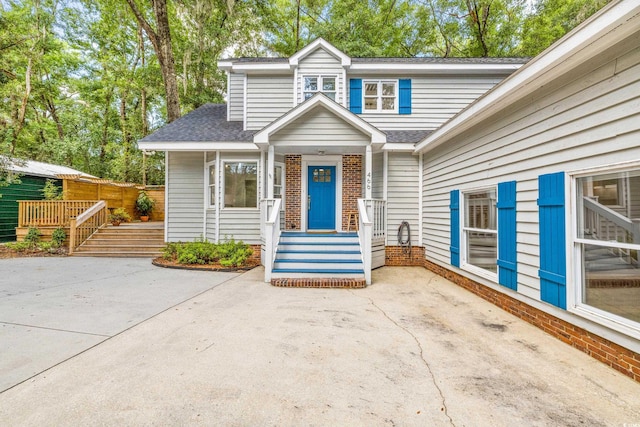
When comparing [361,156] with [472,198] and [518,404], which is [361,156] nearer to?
[472,198]

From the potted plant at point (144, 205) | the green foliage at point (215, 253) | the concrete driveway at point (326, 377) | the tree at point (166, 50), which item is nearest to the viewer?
the concrete driveway at point (326, 377)

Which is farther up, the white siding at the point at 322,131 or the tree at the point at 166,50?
the tree at the point at 166,50

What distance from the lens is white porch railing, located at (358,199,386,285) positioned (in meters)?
5.67

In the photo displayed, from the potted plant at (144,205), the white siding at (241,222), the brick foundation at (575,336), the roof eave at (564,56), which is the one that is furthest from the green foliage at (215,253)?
the potted plant at (144,205)

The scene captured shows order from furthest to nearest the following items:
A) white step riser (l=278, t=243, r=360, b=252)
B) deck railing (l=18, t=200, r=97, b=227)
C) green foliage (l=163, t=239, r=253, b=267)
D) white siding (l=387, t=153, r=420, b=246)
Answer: deck railing (l=18, t=200, r=97, b=227)
white siding (l=387, t=153, r=420, b=246)
green foliage (l=163, t=239, r=253, b=267)
white step riser (l=278, t=243, r=360, b=252)

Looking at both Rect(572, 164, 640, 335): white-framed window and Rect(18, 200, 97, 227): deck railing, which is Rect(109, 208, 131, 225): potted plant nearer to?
Rect(18, 200, 97, 227): deck railing

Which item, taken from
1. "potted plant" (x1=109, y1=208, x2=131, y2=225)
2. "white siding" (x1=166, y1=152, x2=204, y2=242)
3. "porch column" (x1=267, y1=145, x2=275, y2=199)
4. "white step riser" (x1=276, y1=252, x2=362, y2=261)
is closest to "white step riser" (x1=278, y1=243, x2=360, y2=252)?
"white step riser" (x1=276, y1=252, x2=362, y2=261)

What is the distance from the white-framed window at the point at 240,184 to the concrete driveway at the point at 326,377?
424cm

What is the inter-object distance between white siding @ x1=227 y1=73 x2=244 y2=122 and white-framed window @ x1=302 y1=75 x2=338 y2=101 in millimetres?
2217

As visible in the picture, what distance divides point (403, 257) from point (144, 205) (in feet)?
40.5

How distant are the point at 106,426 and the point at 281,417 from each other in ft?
3.66

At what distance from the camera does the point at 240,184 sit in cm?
783

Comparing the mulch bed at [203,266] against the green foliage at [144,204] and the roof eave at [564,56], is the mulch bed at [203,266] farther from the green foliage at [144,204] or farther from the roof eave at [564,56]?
the green foliage at [144,204]

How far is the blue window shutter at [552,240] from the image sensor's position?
3141 millimetres
